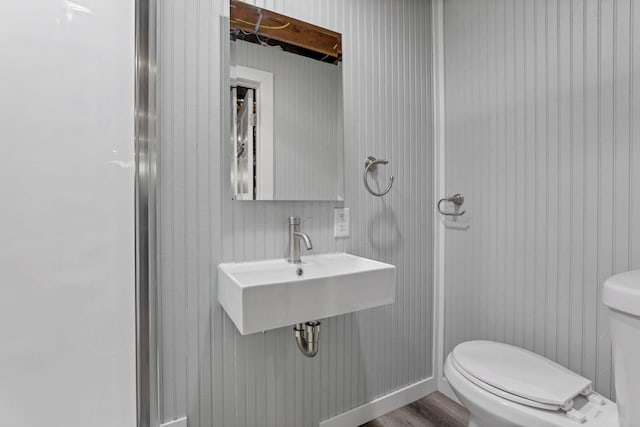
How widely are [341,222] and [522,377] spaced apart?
0.89 meters

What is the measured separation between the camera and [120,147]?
3.04 ft

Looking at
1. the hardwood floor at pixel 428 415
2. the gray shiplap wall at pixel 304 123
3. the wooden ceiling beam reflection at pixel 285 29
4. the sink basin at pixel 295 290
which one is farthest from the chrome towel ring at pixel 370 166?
the hardwood floor at pixel 428 415

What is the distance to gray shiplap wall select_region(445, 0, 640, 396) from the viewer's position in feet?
3.66

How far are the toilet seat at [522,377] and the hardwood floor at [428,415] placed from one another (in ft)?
1.64

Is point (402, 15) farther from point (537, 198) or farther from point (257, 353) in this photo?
point (257, 353)

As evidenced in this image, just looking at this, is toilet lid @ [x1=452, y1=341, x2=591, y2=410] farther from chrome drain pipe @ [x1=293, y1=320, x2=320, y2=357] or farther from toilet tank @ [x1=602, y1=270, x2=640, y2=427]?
chrome drain pipe @ [x1=293, y1=320, x2=320, y2=357]

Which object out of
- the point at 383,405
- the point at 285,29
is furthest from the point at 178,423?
the point at 285,29

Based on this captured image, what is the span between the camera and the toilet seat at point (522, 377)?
0.93 metres

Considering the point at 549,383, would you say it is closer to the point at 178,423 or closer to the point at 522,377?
the point at 522,377

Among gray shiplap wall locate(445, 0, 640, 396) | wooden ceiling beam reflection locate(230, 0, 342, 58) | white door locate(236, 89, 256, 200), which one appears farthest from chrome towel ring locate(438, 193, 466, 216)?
white door locate(236, 89, 256, 200)

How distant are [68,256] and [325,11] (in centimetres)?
138

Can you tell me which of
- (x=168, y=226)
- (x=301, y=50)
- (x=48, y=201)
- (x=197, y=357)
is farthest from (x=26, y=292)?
(x=301, y=50)

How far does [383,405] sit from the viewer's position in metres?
1.54

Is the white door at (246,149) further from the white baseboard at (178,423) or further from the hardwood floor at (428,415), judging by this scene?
the hardwood floor at (428,415)
